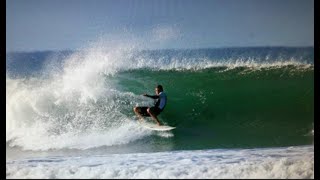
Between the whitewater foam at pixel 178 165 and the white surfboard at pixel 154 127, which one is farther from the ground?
the white surfboard at pixel 154 127

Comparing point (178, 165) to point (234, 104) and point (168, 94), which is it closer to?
point (168, 94)

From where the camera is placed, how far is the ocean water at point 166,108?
263 inches

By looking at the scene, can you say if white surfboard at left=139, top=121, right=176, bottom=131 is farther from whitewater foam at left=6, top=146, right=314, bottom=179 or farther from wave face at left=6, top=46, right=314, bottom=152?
whitewater foam at left=6, top=146, right=314, bottom=179

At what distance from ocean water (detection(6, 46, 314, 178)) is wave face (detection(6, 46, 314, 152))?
0.02 metres

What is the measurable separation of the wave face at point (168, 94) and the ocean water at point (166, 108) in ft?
0.06

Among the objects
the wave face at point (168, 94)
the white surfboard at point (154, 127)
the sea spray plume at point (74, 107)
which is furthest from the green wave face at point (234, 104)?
the sea spray plume at point (74, 107)

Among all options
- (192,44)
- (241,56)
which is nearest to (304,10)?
(241,56)

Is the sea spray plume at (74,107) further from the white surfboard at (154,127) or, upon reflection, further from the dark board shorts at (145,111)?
the dark board shorts at (145,111)

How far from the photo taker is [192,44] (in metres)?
7.51

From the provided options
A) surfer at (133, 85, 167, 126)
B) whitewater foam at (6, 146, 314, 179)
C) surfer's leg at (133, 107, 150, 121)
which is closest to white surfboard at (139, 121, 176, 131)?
surfer at (133, 85, 167, 126)

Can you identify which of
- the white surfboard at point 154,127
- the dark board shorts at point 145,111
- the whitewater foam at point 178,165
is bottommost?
the whitewater foam at point 178,165
